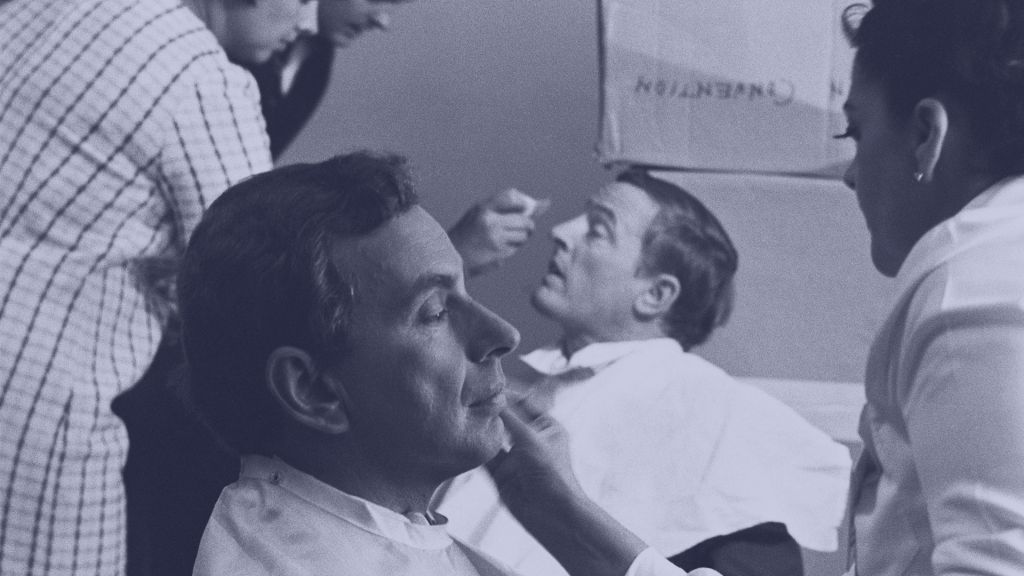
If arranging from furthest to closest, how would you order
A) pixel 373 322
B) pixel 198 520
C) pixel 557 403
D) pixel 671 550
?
pixel 557 403 < pixel 671 550 < pixel 198 520 < pixel 373 322

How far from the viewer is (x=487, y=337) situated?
1259 millimetres

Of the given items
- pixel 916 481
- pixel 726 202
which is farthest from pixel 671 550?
pixel 916 481

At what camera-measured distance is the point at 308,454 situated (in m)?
1.25

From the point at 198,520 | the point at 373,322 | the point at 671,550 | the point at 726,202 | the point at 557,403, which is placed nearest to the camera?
the point at 373,322

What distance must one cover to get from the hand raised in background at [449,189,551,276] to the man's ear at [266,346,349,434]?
1.30m

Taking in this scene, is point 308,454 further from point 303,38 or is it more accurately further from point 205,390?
point 303,38

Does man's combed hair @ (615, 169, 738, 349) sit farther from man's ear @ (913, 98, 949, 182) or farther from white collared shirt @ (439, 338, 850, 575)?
man's ear @ (913, 98, 949, 182)

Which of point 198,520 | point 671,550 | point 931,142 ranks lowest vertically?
point 671,550

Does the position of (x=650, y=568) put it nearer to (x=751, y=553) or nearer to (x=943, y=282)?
(x=943, y=282)

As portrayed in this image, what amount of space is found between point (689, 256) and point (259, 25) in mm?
962

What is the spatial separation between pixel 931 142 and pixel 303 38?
1885 millimetres

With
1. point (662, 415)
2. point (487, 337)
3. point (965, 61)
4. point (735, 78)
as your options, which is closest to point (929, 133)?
point (965, 61)

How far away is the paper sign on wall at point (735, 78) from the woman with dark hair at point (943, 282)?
4.17ft

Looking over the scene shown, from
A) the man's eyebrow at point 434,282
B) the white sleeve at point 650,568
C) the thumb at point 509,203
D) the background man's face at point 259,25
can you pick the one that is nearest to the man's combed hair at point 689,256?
the thumb at point 509,203
